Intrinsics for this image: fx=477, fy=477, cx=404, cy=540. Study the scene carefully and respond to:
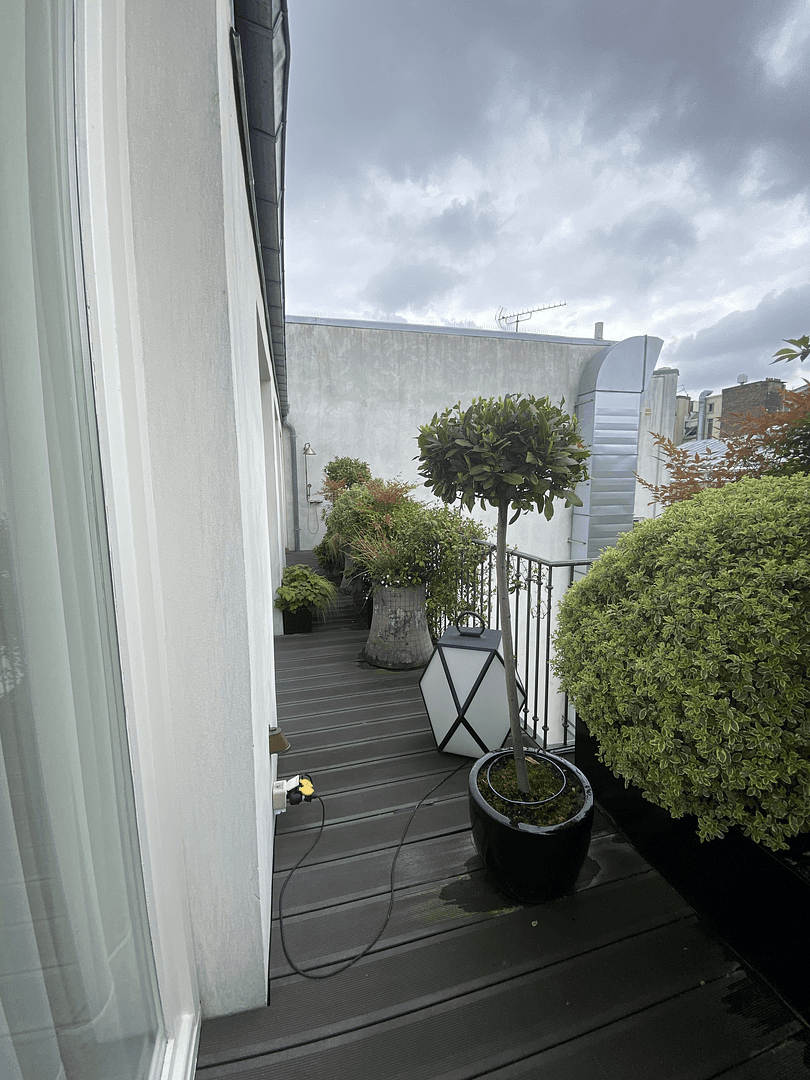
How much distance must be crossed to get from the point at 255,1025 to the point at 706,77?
165 inches

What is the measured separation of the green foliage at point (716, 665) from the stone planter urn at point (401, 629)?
6.01ft

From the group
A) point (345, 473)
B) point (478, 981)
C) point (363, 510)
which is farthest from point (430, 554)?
point (345, 473)

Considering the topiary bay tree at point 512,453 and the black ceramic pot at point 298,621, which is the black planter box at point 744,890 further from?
the black ceramic pot at point 298,621

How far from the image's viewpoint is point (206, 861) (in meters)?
1.14

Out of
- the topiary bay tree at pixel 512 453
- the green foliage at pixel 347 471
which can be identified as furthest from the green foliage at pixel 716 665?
the green foliage at pixel 347 471

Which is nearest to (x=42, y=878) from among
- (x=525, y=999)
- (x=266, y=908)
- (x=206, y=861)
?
(x=206, y=861)

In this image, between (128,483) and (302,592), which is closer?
(128,483)

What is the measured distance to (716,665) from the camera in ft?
4.05

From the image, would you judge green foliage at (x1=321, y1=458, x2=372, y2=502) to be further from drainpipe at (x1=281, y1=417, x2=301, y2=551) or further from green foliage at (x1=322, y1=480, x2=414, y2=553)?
green foliage at (x1=322, y1=480, x2=414, y2=553)

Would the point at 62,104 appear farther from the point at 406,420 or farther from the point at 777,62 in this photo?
the point at 406,420

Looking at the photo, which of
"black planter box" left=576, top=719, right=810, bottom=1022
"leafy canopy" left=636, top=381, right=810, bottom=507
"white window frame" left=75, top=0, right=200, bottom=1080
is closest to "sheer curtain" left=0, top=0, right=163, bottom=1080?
"white window frame" left=75, top=0, right=200, bottom=1080

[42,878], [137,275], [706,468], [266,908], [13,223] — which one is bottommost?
[266,908]

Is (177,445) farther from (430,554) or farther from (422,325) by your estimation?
(422,325)

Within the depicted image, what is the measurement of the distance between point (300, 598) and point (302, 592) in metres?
0.06
